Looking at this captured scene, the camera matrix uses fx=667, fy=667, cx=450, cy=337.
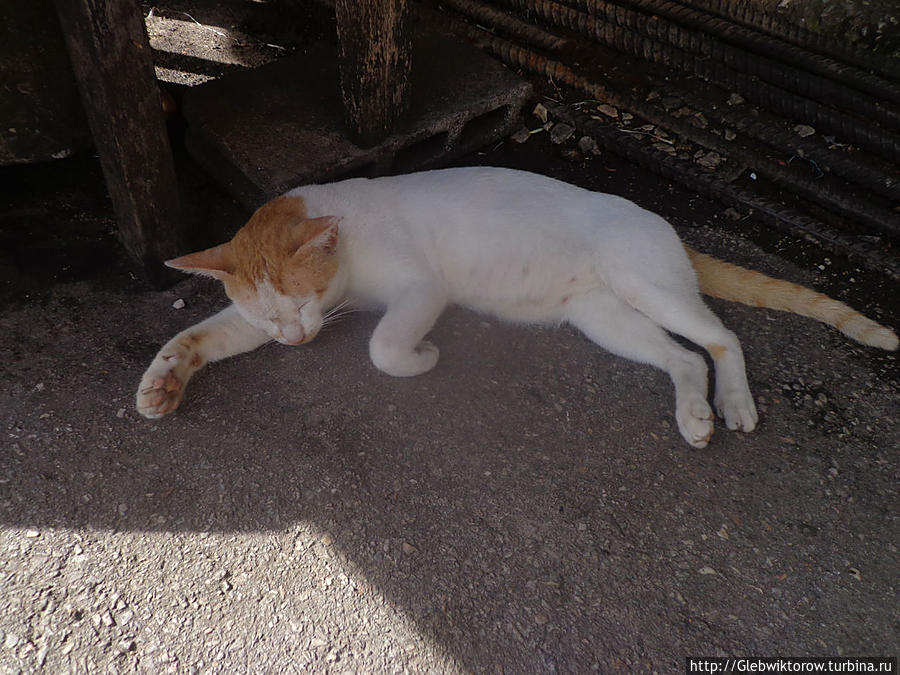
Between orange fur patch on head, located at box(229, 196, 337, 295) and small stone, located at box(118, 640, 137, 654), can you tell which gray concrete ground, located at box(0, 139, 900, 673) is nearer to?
small stone, located at box(118, 640, 137, 654)

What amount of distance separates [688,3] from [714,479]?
2.83 m

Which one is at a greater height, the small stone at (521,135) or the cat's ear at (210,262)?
the cat's ear at (210,262)

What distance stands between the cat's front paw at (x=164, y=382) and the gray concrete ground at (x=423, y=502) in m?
0.07

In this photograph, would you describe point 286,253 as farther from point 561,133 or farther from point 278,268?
point 561,133

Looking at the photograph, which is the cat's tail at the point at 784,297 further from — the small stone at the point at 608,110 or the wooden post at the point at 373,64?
the small stone at the point at 608,110

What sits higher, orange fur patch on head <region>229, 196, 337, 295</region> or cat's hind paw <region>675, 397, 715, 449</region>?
orange fur patch on head <region>229, 196, 337, 295</region>

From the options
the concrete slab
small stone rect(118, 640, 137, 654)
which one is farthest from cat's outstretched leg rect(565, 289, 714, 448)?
small stone rect(118, 640, 137, 654)

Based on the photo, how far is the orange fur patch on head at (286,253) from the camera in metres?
2.16

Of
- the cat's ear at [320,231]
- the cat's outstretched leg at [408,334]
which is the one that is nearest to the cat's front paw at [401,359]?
the cat's outstretched leg at [408,334]

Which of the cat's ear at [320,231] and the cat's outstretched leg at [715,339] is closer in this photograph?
the cat's ear at [320,231]

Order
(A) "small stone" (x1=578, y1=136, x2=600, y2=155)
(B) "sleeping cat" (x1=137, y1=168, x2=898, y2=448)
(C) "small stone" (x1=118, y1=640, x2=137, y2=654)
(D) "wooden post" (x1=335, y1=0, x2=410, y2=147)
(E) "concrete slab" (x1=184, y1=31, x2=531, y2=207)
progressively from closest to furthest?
(C) "small stone" (x1=118, y1=640, x2=137, y2=654) → (B) "sleeping cat" (x1=137, y1=168, x2=898, y2=448) → (D) "wooden post" (x1=335, y1=0, x2=410, y2=147) → (E) "concrete slab" (x1=184, y1=31, x2=531, y2=207) → (A) "small stone" (x1=578, y1=136, x2=600, y2=155)

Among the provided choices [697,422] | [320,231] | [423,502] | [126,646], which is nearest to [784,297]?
[697,422]

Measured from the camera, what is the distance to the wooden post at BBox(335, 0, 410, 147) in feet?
8.95

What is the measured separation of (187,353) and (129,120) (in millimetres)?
863
